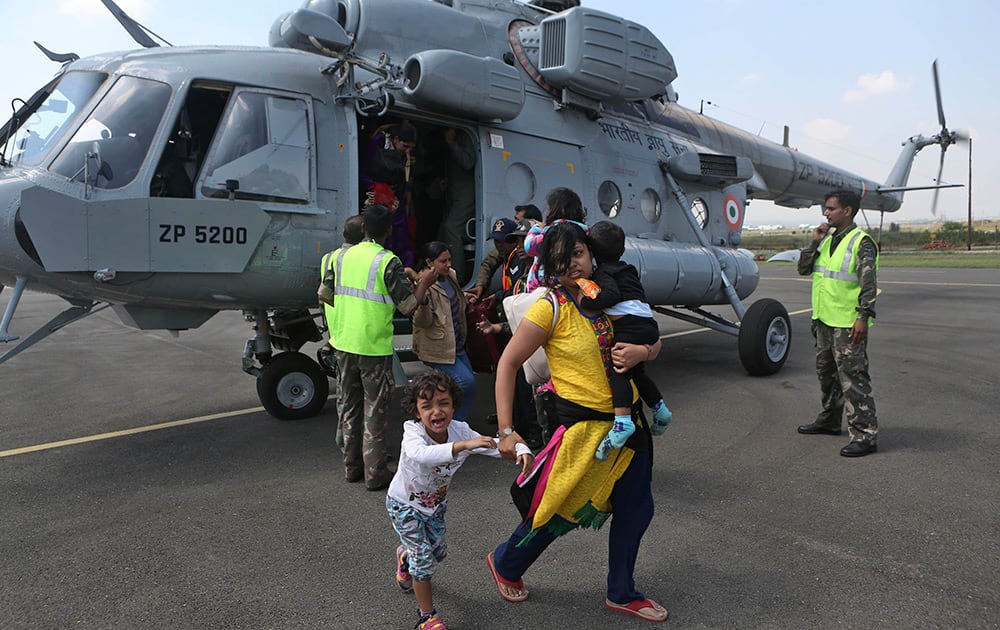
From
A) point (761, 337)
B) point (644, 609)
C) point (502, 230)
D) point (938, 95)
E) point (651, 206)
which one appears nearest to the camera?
point (644, 609)

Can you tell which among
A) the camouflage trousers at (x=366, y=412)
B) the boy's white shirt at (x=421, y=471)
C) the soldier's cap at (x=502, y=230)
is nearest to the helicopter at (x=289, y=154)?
the soldier's cap at (x=502, y=230)

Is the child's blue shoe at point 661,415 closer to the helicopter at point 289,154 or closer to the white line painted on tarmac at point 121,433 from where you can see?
the helicopter at point 289,154

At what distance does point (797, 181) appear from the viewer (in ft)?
37.4

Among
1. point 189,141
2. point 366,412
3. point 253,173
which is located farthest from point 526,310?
point 189,141

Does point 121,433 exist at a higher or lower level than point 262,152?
lower

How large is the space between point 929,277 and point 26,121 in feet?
76.7

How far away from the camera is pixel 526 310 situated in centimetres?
362

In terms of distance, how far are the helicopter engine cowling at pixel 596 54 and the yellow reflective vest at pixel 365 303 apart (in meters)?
3.56

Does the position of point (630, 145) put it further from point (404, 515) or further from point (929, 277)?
point (929, 277)

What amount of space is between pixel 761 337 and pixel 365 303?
4.79 meters

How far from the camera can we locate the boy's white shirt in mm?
2594

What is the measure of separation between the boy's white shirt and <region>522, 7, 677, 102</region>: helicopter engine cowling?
16.6 ft

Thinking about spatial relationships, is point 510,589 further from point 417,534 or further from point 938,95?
point 938,95

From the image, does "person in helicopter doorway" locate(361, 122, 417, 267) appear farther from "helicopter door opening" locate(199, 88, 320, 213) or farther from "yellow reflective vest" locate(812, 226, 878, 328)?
"yellow reflective vest" locate(812, 226, 878, 328)
